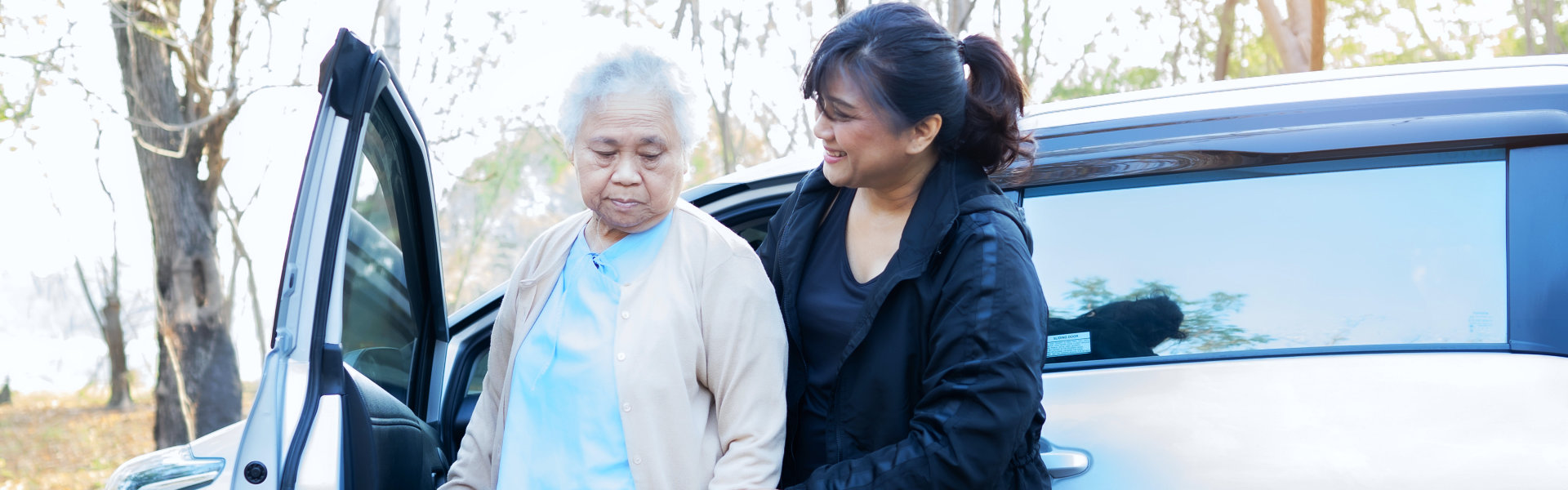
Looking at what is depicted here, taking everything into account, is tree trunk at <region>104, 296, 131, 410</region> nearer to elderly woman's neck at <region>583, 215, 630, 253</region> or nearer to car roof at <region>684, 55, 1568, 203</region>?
elderly woman's neck at <region>583, 215, 630, 253</region>

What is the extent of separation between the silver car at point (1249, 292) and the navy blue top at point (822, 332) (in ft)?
1.16

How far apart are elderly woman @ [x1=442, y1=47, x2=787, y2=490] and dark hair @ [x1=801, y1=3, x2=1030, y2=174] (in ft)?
0.96

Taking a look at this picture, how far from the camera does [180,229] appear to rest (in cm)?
676

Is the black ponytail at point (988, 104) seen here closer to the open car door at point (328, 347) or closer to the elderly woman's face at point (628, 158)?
the elderly woman's face at point (628, 158)

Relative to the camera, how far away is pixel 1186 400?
1.95 m

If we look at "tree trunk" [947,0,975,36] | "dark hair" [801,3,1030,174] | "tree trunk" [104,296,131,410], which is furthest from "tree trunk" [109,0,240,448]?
"tree trunk" [104,296,131,410]

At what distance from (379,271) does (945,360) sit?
144 centimetres

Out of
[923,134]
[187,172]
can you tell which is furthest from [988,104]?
[187,172]

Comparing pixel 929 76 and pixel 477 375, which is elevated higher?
pixel 929 76

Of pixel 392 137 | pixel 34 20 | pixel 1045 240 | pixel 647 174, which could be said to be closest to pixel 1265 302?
pixel 1045 240

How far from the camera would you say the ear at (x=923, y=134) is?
1.73 meters

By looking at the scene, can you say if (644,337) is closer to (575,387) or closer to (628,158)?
(575,387)

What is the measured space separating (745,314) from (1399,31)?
11.9 metres

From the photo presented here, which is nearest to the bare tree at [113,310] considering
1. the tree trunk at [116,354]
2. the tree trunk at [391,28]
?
the tree trunk at [116,354]
